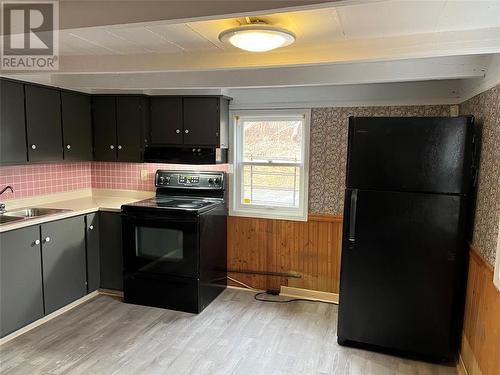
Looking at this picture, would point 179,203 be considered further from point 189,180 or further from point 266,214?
point 266,214

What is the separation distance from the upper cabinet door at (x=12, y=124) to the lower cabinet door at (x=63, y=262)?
2.04 ft

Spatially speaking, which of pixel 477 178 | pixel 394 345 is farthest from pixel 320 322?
pixel 477 178

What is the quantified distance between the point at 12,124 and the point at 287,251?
106 inches

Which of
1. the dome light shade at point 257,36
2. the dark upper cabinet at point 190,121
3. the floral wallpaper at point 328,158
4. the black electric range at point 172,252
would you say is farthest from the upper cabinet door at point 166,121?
the dome light shade at point 257,36

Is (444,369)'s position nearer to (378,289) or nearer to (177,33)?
(378,289)

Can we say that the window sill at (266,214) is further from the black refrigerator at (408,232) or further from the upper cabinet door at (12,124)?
the upper cabinet door at (12,124)

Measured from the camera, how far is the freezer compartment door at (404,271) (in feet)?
8.21

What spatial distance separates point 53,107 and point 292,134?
→ 2.24 m

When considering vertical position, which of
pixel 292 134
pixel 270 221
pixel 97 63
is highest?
pixel 97 63

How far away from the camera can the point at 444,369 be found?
2.56 metres

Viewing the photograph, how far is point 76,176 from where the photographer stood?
4.04 m

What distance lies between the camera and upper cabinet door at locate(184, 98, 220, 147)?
141 inches

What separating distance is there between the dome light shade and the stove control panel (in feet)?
6.46

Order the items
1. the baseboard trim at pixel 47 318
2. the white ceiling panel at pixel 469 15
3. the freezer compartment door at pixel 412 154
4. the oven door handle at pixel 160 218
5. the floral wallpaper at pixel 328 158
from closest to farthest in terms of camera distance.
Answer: the white ceiling panel at pixel 469 15 < the freezer compartment door at pixel 412 154 < the baseboard trim at pixel 47 318 < the oven door handle at pixel 160 218 < the floral wallpaper at pixel 328 158
